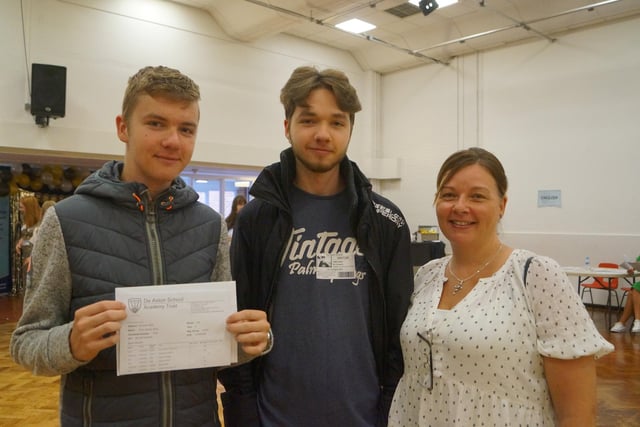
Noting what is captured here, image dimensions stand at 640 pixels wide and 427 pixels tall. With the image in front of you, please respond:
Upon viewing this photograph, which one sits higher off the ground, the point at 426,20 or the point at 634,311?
the point at 426,20

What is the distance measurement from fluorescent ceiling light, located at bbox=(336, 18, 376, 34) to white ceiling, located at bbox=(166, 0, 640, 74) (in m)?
0.10

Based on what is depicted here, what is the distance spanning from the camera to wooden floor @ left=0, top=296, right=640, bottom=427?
150 inches

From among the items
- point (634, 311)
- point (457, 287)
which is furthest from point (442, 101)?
point (457, 287)

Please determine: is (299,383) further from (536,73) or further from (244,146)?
(536,73)

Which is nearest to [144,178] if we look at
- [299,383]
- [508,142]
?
[299,383]

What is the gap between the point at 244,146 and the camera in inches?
387

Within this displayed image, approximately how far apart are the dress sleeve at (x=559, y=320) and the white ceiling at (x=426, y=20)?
7608 mm

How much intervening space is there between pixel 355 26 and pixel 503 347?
366 inches

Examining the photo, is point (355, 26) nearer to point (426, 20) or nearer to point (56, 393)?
point (426, 20)

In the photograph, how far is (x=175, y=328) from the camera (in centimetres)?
128

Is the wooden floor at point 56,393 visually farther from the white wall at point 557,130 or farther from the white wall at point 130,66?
the white wall at point 557,130

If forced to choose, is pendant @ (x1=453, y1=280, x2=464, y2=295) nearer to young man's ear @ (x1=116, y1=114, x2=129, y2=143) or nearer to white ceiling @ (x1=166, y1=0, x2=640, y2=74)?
young man's ear @ (x1=116, y1=114, x2=129, y2=143)

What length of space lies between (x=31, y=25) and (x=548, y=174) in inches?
372

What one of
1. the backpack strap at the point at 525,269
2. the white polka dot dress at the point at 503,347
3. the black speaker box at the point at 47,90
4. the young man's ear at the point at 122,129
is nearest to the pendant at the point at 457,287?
the white polka dot dress at the point at 503,347
